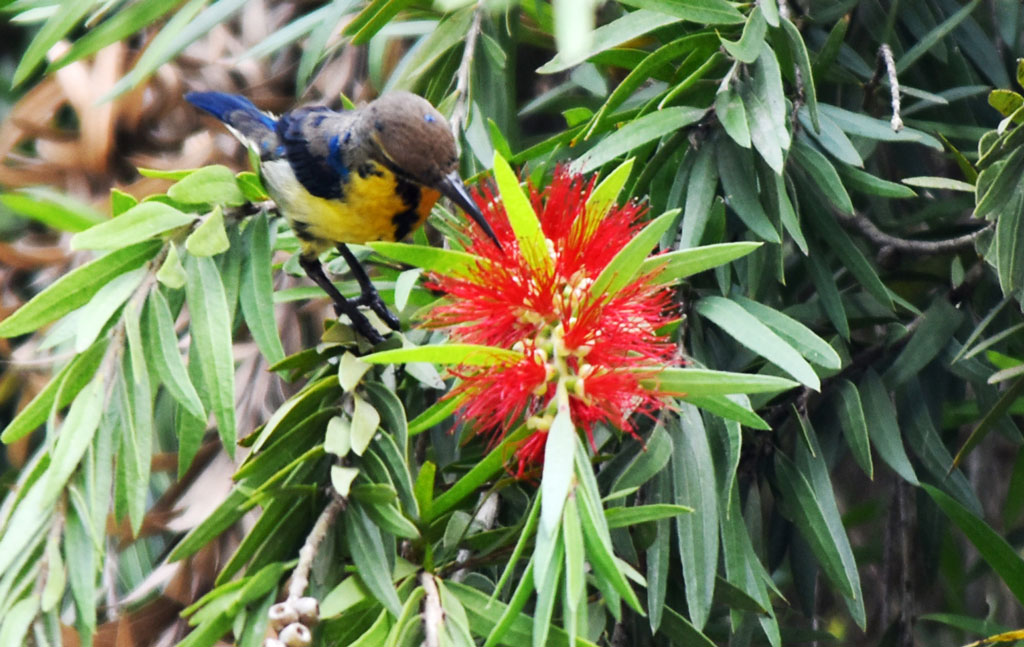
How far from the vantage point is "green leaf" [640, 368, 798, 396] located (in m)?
0.60

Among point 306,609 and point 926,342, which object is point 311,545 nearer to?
point 306,609

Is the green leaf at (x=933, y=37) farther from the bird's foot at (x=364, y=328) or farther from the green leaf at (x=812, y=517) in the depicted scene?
the bird's foot at (x=364, y=328)

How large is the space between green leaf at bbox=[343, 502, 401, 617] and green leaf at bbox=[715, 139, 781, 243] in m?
0.35

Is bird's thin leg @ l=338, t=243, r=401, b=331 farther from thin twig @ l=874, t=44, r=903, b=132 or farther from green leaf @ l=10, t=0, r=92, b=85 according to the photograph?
thin twig @ l=874, t=44, r=903, b=132

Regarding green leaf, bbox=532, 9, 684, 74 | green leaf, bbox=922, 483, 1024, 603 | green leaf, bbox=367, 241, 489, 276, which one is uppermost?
green leaf, bbox=532, 9, 684, 74

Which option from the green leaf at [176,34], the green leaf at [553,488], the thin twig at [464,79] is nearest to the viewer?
the green leaf at [553,488]

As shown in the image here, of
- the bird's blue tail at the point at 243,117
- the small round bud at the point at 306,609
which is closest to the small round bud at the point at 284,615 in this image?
the small round bud at the point at 306,609

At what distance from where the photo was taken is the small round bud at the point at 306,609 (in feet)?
1.92

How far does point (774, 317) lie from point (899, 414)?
306mm

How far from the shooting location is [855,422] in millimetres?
862

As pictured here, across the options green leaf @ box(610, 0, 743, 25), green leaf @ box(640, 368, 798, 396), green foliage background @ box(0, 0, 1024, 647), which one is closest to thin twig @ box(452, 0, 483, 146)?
green foliage background @ box(0, 0, 1024, 647)

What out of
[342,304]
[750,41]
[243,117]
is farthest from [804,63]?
[243,117]

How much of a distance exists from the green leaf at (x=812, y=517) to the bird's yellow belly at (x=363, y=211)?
44 centimetres

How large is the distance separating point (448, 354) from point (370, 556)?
0.17 meters
